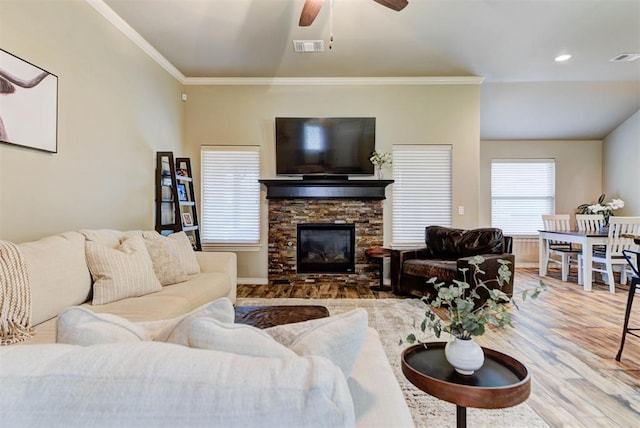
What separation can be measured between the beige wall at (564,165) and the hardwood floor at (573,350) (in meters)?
2.29

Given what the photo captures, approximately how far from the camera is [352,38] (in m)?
3.63

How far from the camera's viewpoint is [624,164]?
5.90 metres

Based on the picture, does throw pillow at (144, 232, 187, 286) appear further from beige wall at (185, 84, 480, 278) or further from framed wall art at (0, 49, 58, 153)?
beige wall at (185, 84, 480, 278)

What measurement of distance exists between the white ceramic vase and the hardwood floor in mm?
955

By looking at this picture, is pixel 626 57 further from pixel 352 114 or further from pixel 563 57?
pixel 352 114

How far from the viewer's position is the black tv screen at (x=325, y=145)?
4742mm

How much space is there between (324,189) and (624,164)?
566 centimetres

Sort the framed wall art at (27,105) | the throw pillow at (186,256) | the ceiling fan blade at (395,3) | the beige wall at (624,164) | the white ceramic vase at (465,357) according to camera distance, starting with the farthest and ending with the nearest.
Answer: the beige wall at (624,164) → the throw pillow at (186,256) → the ceiling fan blade at (395,3) → the framed wall art at (27,105) → the white ceramic vase at (465,357)

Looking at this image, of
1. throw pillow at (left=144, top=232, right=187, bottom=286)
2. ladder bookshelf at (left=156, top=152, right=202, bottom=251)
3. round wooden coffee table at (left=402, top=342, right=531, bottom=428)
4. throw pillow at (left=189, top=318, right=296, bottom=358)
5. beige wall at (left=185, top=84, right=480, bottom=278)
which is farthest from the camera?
beige wall at (left=185, top=84, right=480, bottom=278)

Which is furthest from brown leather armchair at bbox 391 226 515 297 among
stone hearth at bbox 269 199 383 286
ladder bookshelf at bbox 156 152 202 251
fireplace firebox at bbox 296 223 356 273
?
ladder bookshelf at bbox 156 152 202 251

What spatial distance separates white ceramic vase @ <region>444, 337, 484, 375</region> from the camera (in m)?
1.27

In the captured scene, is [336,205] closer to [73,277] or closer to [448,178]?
[448,178]

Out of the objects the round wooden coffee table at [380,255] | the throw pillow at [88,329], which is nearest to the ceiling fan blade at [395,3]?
the throw pillow at [88,329]

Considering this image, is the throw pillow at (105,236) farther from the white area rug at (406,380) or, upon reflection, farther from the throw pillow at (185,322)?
the throw pillow at (185,322)
